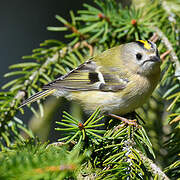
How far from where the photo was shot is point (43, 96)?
1.20 meters

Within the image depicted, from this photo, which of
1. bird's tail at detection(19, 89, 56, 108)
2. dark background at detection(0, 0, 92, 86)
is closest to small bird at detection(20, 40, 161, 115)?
bird's tail at detection(19, 89, 56, 108)

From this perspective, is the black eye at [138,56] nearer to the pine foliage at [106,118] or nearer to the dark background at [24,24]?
the pine foliage at [106,118]

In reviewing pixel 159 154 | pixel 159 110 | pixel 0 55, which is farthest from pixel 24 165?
pixel 0 55

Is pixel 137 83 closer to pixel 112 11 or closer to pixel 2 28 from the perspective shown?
pixel 112 11

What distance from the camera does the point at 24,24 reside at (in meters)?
2.55

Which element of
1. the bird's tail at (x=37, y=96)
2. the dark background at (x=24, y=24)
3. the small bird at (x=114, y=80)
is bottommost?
the small bird at (x=114, y=80)

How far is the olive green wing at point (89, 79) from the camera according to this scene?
125cm

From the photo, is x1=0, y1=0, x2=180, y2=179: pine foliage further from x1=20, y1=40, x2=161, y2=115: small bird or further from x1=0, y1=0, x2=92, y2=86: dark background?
x1=0, y1=0, x2=92, y2=86: dark background

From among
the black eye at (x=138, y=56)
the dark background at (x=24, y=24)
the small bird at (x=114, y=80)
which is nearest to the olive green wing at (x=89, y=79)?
the small bird at (x=114, y=80)

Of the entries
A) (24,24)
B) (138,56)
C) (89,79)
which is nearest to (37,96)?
(89,79)

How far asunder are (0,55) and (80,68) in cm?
147

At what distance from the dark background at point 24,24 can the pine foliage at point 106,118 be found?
1.05m

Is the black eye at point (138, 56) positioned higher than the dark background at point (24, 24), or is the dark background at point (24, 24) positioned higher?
the dark background at point (24, 24)

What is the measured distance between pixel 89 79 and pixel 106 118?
0.25 meters
